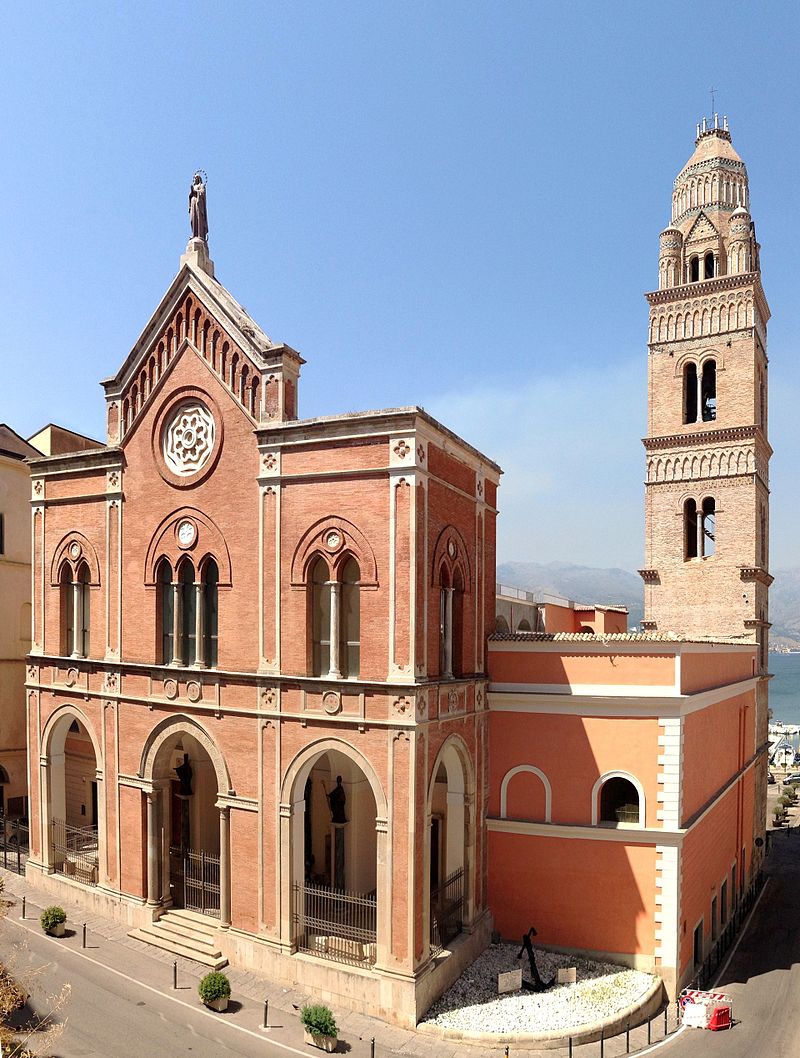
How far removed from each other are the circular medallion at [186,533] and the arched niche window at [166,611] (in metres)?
0.92

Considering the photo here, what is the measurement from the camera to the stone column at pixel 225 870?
62.0ft

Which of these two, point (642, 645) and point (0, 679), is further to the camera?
point (0, 679)

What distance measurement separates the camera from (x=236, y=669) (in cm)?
1917

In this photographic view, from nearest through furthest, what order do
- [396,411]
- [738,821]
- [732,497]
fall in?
[396,411]
[738,821]
[732,497]

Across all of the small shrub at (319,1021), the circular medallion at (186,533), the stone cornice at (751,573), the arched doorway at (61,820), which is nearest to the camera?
the small shrub at (319,1021)

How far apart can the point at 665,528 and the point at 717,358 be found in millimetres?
8069

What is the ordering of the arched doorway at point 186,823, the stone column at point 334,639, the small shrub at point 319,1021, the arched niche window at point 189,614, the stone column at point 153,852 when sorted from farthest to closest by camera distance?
the stone column at point 153,852 < the arched niche window at point 189,614 < the arched doorway at point 186,823 < the stone column at point 334,639 < the small shrub at point 319,1021

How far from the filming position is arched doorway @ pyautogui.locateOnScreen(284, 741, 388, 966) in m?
17.6

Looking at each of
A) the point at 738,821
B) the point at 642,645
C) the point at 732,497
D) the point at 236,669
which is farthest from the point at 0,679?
the point at 732,497

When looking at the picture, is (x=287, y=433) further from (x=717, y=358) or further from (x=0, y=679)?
(x=717, y=358)

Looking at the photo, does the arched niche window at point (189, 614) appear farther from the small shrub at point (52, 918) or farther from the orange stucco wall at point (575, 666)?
the orange stucco wall at point (575, 666)

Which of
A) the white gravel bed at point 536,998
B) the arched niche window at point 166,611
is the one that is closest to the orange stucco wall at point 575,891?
the white gravel bed at point 536,998

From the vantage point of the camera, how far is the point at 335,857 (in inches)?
810

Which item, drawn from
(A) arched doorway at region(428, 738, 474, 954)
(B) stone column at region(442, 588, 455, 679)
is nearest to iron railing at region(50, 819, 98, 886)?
(A) arched doorway at region(428, 738, 474, 954)
